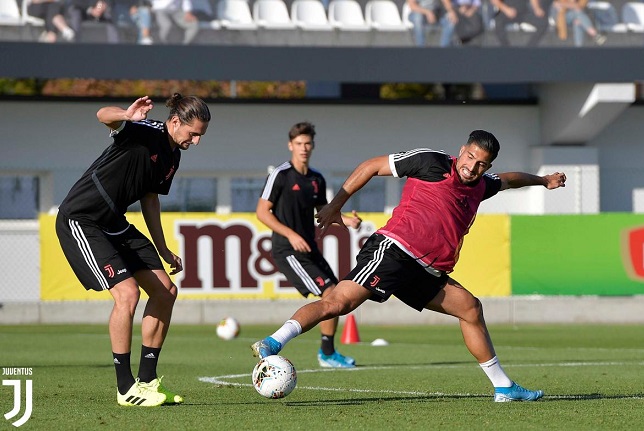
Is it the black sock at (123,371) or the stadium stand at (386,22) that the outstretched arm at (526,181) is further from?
the stadium stand at (386,22)

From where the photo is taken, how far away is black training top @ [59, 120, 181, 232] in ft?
27.3

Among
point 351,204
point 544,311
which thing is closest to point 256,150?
point 351,204

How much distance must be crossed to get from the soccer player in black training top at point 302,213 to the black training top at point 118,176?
4253mm

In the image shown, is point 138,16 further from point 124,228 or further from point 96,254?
point 96,254

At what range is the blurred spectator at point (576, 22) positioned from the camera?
24859 millimetres

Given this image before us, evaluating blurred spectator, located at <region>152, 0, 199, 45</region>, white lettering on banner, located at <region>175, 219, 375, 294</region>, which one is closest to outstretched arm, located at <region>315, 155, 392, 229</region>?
white lettering on banner, located at <region>175, 219, 375, 294</region>

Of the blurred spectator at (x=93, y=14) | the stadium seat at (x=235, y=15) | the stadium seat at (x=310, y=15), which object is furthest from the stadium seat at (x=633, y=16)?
the blurred spectator at (x=93, y=14)

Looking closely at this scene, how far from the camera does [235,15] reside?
24688mm

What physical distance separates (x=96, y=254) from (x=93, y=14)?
16587mm

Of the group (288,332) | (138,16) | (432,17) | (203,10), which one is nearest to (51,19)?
(138,16)

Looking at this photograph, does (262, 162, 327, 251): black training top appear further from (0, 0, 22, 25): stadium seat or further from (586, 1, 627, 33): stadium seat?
(586, 1, 627, 33): stadium seat

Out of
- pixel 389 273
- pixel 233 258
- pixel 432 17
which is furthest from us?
pixel 432 17

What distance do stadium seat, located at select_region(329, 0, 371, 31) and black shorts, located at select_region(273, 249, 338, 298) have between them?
12.8 meters

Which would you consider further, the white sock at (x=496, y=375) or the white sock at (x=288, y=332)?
the white sock at (x=496, y=375)
